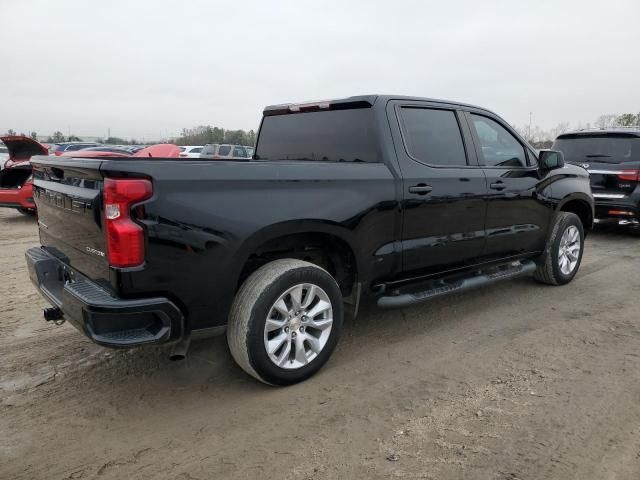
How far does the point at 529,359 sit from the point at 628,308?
1.80 meters

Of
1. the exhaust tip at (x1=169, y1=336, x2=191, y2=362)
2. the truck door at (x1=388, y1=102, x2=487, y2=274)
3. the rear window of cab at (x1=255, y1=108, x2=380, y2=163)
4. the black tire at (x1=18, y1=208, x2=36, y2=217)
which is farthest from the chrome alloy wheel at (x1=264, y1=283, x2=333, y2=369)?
the black tire at (x1=18, y1=208, x2=36, y2=217)

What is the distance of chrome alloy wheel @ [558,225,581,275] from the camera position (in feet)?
17.3

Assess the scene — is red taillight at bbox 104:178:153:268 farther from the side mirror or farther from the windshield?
the windshield

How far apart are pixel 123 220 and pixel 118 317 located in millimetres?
494

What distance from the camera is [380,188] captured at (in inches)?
135

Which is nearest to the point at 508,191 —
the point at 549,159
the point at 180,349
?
the point at 549,159

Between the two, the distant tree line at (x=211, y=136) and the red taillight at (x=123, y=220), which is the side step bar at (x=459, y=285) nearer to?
the red taillight at (x=123, y=220)

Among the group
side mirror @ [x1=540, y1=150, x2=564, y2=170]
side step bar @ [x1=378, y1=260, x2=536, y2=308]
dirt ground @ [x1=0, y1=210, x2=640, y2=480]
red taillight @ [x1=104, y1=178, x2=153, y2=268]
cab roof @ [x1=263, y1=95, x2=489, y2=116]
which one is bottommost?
dirt ground @ [x1=0, y1=210, x2=640, y2=480]

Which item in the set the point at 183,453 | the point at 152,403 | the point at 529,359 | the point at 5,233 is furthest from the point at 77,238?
the point at 5,233

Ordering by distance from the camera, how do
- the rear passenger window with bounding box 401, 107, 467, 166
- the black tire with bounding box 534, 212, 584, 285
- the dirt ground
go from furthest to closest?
the black tire with bounding box 534, 212, 584, 285 < the rear passenger window with bounding box 401, 107, 467, 166 < the dirt ground

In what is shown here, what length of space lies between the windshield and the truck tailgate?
7.91m

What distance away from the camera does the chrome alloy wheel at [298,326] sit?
300 cm

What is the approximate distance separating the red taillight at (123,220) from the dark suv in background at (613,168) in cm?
754

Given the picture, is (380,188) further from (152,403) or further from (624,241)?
(624,241)
